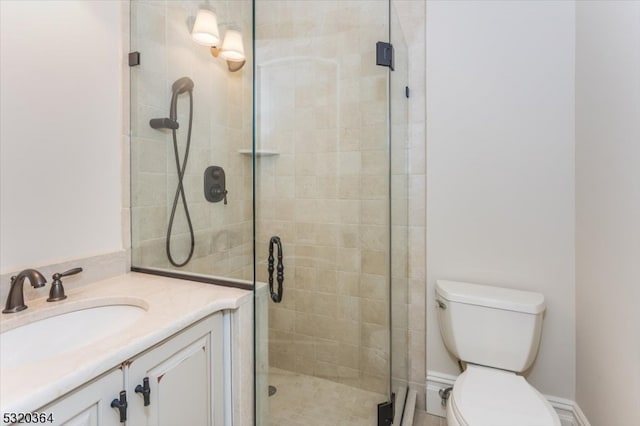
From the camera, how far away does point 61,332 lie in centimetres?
106

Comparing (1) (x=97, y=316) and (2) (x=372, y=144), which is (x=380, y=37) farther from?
(1) (x=97, y=316)

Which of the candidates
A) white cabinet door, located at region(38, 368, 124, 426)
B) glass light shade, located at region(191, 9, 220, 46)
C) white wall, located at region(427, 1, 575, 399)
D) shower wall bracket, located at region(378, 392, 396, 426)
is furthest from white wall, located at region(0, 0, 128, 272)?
white wall, located at region(427, 1, 575, 399)

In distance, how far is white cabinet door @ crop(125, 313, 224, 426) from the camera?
870 mm

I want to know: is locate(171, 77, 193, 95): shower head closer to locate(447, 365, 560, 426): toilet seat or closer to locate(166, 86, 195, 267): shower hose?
locate(166, 86, 195, 267): shower hose

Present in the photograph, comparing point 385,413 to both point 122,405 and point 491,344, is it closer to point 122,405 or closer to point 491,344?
point 491,344

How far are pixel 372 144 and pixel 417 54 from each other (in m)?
0.55

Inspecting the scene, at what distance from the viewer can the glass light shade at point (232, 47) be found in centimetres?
177

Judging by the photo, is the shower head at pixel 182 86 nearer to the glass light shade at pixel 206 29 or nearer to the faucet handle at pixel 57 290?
the glass light shade at pixel 206 29

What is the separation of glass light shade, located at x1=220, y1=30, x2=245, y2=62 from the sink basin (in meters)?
1.37

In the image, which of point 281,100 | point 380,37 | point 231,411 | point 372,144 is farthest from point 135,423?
point 380,37

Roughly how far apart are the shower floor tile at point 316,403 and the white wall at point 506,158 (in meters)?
0.48

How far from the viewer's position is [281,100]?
6.26 feet

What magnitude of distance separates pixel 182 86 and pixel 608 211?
1960 millimetres

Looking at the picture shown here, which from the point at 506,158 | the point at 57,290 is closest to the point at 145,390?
the point at 57,290
